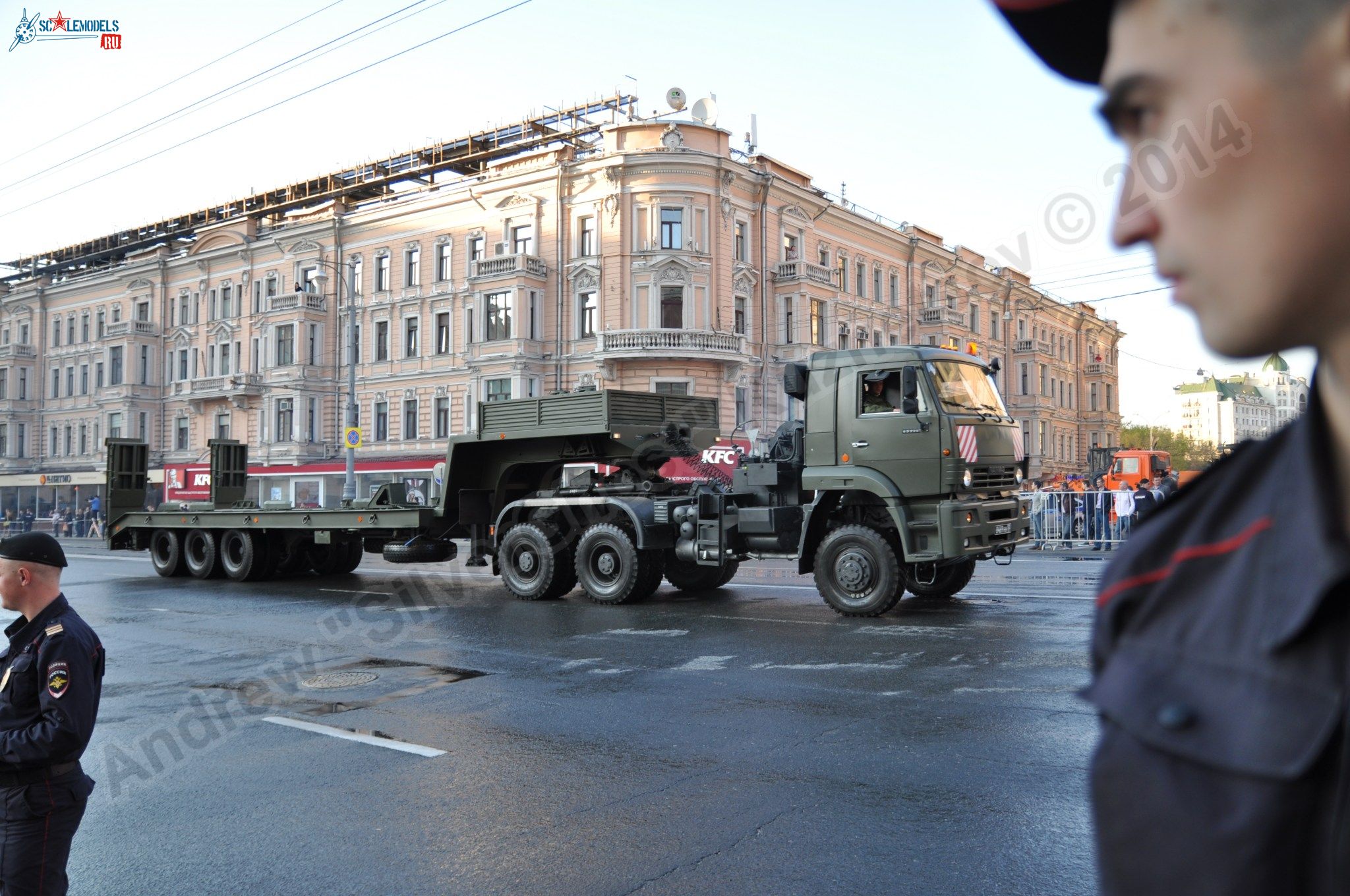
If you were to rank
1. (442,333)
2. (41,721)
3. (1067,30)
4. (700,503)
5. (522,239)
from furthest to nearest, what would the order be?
(442,333)
(522,239)
(700,503)
(41,721)
(1067,30)

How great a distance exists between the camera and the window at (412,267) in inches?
1817

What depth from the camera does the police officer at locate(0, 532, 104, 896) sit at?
11.2 ft

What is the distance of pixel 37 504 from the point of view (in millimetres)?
60250

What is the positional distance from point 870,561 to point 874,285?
3952 centimetres

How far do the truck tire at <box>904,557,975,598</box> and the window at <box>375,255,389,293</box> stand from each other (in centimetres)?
3891

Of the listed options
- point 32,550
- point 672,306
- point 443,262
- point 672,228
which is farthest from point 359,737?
point 443,262

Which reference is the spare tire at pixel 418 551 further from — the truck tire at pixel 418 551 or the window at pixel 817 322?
the window at pixel 817 322

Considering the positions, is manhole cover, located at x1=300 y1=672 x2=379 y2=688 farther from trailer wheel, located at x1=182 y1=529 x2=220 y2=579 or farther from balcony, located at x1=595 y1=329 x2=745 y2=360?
balcony, located at x1=595 y1=329 x2=745 y2=360

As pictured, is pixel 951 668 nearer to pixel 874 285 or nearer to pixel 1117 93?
pixel 1117 93

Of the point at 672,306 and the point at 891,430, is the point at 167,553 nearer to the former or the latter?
the point at 891,430

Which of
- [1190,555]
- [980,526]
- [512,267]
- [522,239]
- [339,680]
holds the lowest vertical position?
[339,680]

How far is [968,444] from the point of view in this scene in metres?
11.8

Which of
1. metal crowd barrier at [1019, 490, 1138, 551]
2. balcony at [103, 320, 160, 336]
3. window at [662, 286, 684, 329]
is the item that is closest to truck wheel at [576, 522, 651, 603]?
metal crowd barrier at [1019, 490, 1138, 551]

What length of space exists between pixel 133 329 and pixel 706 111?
117 ft
